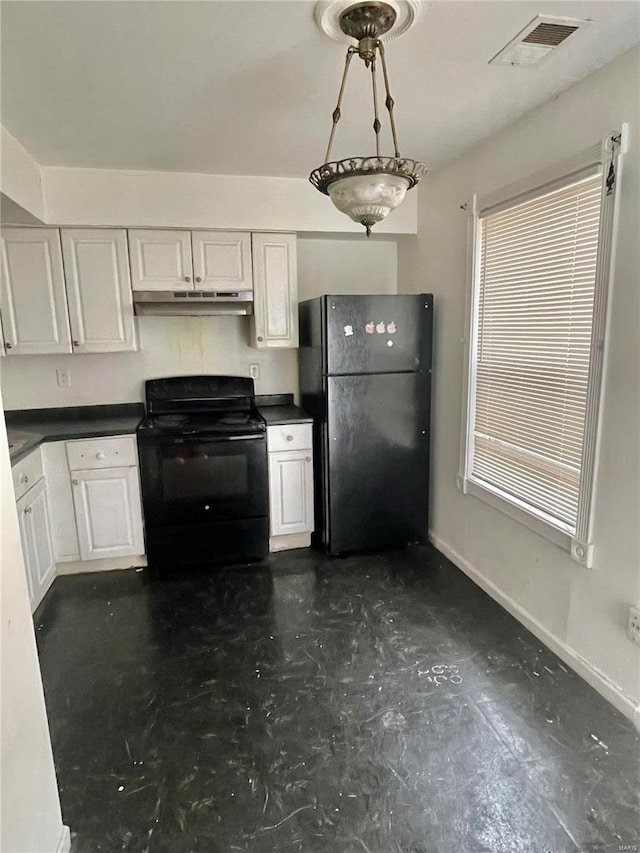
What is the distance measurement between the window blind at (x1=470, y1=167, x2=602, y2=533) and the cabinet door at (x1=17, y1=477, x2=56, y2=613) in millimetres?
2381

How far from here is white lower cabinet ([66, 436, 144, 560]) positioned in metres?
2.92

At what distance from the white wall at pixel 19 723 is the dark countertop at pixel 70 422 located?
153 cm

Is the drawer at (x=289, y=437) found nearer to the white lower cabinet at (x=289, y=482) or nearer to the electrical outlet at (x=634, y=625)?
the white lower cabinet at (x=289, y=482)

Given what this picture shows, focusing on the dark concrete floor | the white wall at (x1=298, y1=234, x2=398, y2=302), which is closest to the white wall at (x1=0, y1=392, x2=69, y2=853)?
the dark concrete floor

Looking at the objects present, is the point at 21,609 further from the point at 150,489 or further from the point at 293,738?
the point at 150,489

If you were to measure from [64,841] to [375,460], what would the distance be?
2.26 metres

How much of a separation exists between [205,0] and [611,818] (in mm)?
2629

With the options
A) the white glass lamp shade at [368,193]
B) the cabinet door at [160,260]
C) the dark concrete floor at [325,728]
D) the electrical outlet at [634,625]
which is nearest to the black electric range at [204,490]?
the dark concrete floor at [325,728]

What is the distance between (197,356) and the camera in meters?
3.52

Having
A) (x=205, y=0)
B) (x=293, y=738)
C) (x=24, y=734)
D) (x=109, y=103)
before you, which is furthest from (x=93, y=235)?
(x=293, y=738)

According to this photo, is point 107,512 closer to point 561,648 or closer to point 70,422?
point 70,422

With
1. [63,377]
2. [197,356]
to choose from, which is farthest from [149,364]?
[63,377]

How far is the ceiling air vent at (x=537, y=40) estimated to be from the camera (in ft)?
5.07

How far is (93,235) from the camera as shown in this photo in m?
2.94
